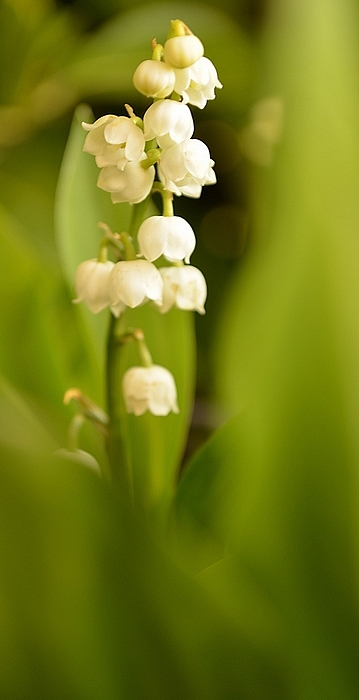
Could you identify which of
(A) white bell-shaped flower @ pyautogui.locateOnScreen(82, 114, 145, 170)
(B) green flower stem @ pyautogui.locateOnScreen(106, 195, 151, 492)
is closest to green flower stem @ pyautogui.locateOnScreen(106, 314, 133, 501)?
(B) green flower stem @ pyautogui.locateOnScreen(106, 195, 151, 492)

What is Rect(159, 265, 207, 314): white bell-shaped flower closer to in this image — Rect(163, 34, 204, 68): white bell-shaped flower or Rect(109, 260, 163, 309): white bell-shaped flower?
Rect(109, 260, 163, 309): white bell-shaped flower

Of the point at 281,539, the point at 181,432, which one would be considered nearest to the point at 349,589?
the point at 281,539

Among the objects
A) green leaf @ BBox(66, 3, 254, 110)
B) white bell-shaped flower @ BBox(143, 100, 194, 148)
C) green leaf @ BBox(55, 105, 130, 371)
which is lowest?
white bell-shaped flower @ BBox(143, 100, 194, 148)

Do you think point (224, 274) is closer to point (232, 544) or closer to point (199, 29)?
point (199, 29)

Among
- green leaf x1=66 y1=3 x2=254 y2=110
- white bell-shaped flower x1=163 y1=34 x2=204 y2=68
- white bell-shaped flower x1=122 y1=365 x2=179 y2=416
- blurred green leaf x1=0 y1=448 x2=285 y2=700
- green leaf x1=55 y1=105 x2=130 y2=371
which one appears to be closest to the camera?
blurred green leaf x1=0 y1=448 x2=285 y2=700

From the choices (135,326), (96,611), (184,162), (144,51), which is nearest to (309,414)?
(96,611)

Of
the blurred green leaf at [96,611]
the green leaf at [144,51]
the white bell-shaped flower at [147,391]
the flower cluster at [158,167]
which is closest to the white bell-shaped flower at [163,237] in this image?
the flower cluster at [158,167]
